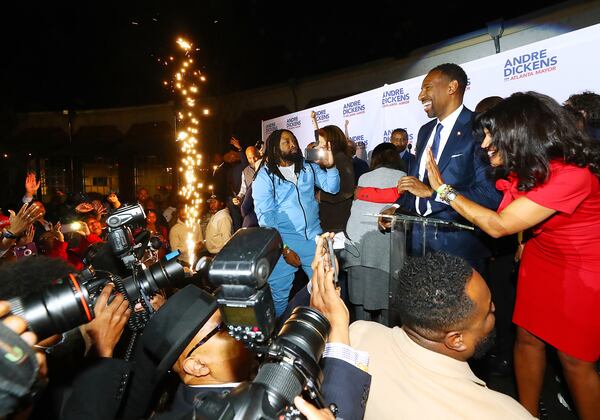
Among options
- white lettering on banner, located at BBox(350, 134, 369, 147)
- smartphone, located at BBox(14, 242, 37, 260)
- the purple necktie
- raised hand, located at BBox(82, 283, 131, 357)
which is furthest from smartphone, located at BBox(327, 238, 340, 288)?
white lettering on banner, located at BBox(350, 134, 369, 147)

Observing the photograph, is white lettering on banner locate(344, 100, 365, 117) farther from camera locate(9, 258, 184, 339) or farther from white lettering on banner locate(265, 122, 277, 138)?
camera locate(9, 258, 184, 339)

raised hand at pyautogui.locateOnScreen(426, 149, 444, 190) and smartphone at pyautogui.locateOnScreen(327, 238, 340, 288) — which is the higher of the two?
raised hand at pyautogui.locateOnScreen(426, 149, 444, 190)

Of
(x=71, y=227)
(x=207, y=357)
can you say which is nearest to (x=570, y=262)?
(x=207, y=357)

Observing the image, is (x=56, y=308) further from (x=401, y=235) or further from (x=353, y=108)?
(x=353, y=108)

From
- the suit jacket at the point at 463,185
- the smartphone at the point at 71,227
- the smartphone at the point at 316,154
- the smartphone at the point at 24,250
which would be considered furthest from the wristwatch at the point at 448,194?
the smartphone at the point at 71,227

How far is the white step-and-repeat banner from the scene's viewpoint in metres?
3.38

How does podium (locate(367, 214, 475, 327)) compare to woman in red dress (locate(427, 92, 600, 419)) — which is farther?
podium (locate(367, 214, 475, 327))

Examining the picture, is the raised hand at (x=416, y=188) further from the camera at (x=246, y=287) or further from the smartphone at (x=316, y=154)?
the camera at (x=246, y=287)

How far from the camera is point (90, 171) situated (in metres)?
20.3

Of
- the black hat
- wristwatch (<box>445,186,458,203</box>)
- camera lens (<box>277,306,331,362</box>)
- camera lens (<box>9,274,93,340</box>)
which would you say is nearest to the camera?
camera lens (<box>277,306,331,362</box>)

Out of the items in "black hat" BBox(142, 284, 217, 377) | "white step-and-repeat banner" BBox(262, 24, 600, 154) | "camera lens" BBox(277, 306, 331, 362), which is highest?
"white step-and-repeat banner" BBox(262, 24, 600, 154)

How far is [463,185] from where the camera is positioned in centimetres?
280

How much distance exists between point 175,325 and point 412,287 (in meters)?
0.87

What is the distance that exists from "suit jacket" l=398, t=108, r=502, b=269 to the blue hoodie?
118 cm
